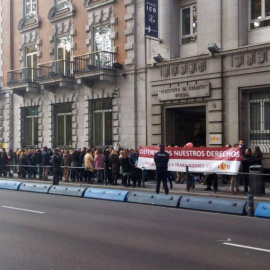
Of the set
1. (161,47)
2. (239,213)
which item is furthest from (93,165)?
(239,213)

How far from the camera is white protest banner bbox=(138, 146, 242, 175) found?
16.9 metres

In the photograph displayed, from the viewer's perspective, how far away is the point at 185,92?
22.2 m

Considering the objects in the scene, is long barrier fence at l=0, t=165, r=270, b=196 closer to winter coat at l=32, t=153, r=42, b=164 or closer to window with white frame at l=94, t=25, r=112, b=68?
winter coat at l=32, t=153, r=42, b=164

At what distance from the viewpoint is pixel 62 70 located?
28.4 metres

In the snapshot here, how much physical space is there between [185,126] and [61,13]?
11.0 m

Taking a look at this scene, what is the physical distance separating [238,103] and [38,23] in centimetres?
1596

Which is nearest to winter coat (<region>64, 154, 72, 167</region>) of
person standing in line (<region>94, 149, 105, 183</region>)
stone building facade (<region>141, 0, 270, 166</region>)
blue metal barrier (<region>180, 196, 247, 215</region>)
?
person standing in line (<region>94, 149, 105, 183</region>)

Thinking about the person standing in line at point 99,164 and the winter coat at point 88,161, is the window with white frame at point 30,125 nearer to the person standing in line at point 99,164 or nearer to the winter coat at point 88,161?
the winter coat at point 88,161

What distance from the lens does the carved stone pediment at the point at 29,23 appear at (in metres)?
30.9

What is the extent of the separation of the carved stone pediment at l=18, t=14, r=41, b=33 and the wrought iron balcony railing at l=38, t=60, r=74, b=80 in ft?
10.6

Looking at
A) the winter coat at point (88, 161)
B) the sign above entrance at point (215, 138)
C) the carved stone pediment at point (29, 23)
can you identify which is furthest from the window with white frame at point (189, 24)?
the carved stone pediment at point (29, 23)

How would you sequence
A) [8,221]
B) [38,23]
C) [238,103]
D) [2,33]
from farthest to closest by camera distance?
[2,33], [38,23], [238,103], [8,221]

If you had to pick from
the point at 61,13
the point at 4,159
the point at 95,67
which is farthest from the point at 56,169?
the point at 61,13

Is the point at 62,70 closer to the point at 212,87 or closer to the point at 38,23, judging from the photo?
the point at 38,23
